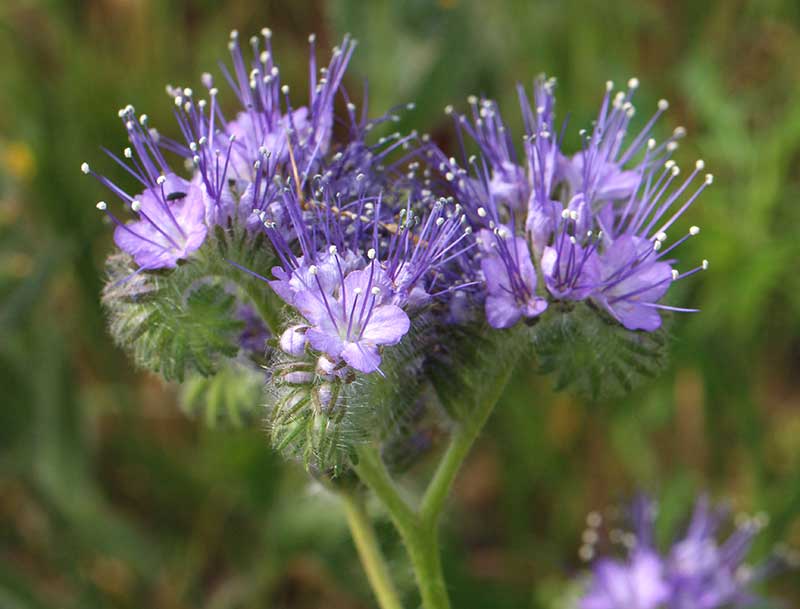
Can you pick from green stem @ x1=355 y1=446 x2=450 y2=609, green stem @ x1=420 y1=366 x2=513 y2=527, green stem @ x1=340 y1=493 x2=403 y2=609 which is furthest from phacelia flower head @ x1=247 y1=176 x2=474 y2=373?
green stem @ x1=340 y1=493 x2=403 y2=609

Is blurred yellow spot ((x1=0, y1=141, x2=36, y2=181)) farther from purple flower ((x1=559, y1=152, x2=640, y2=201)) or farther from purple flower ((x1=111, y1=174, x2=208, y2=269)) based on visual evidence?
purple flower ((x1=559, y1=152, x2=640, y2=201))

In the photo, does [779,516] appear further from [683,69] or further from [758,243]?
[683,69]

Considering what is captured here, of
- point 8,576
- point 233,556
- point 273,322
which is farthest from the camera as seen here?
point 233,556

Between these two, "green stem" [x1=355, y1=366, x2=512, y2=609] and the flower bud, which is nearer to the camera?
the flower bud

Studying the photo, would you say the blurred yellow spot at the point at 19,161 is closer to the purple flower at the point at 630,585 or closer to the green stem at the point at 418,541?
the green stem at the point at 418,541

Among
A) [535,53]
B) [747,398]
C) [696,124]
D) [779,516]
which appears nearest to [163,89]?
[535,53]

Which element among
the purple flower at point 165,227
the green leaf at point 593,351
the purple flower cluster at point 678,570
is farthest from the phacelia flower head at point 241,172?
the purple flower cluster at point 678,570
